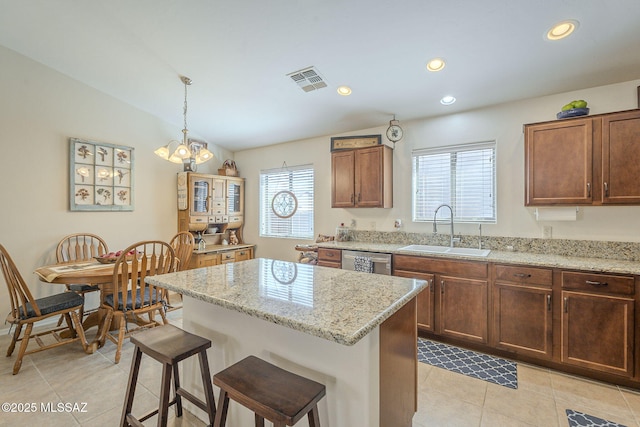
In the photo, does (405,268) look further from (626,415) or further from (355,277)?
(626,415)

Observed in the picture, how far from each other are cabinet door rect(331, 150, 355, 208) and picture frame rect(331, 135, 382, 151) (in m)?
0.15

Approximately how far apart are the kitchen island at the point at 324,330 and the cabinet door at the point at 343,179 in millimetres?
1944

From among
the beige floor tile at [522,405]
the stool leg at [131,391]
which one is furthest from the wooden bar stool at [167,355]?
the beige floor tile at [522,405]

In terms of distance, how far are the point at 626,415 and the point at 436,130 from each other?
2.88 m

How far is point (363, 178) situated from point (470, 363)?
2.24 m

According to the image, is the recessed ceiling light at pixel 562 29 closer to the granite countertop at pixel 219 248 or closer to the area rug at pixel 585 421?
the area rug at pixel 585 421

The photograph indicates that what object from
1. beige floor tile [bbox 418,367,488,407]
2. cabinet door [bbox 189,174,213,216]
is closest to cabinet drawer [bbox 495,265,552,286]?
beige floor tile [bbox 418,367,488,407]

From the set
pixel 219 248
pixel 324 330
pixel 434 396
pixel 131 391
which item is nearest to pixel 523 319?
pixel 434 396

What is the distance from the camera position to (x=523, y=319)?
8.21 feet

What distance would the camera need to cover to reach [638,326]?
2.09 meters

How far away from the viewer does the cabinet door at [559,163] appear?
246 cm

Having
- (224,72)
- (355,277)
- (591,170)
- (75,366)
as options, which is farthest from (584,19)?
(75,366)

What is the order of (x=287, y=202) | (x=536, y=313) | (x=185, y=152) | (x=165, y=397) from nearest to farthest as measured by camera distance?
(x=165, y=397) < (x=536, y=313) < (x=185, y=152) < (x=287, y=202)

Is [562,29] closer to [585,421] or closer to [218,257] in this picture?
[585,421]
